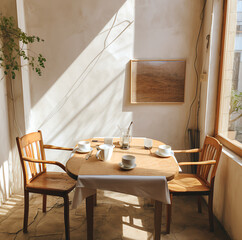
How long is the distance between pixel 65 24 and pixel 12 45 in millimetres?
698

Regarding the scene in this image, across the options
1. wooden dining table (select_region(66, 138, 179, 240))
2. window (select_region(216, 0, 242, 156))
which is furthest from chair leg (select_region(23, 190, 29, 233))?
window (select_region(216, 0, 242, 156))

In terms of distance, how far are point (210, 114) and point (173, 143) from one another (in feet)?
2.16

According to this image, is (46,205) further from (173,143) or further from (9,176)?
(173,143)

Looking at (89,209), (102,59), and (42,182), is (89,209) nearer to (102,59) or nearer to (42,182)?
(42,182)

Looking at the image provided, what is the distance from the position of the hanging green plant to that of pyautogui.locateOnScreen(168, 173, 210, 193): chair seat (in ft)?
6.70

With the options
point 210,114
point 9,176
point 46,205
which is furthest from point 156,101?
point 9,176

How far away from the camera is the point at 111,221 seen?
7.59ft

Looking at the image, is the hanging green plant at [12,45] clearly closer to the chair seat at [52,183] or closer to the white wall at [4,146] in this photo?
the white wall at [4,146]

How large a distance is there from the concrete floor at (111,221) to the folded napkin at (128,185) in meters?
0.76

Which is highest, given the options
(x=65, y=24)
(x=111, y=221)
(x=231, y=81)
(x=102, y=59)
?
(x=65, y=24)

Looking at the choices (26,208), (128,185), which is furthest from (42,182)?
(128,185)

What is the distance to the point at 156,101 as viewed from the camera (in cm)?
291

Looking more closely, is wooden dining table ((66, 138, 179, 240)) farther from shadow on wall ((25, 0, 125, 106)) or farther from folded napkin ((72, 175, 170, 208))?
shadow on wall ((25, 0, 125, 106))

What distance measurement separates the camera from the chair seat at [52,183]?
199cm
